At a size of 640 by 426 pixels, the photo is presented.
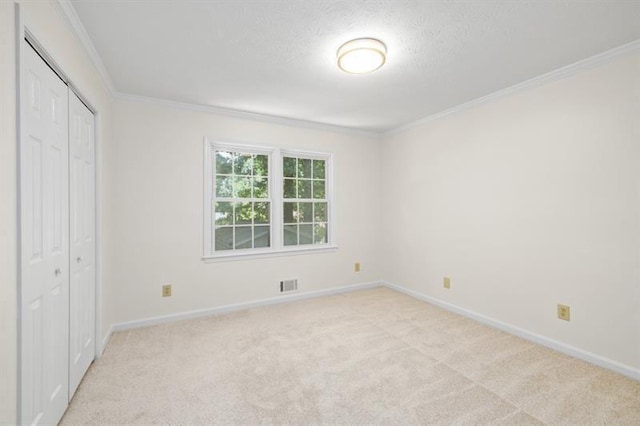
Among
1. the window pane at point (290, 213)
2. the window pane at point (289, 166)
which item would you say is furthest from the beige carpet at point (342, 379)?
the window pane at point (289, 166)

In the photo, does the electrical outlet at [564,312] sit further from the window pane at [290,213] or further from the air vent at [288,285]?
the window pane at [290,213]

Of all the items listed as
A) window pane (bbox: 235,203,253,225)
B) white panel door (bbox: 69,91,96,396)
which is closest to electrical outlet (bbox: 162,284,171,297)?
white panel door (bbox: 69,91,96,396)

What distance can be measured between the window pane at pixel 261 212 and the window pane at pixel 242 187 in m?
0.18

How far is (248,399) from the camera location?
196 cm

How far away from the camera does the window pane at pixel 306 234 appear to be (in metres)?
4.21

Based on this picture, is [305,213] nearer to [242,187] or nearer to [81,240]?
[242,187]

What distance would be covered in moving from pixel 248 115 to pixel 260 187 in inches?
36.0

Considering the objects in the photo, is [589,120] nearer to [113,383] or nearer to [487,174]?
[487,174]

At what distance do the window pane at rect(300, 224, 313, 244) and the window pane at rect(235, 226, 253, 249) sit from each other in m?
0.74

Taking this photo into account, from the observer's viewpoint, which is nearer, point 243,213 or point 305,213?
point 243,213

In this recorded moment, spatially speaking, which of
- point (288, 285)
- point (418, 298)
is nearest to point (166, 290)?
point (288, 285)

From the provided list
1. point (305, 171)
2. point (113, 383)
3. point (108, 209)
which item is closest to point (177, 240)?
point (108, 209)

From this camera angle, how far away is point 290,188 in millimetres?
4121

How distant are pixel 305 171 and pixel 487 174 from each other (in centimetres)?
229
